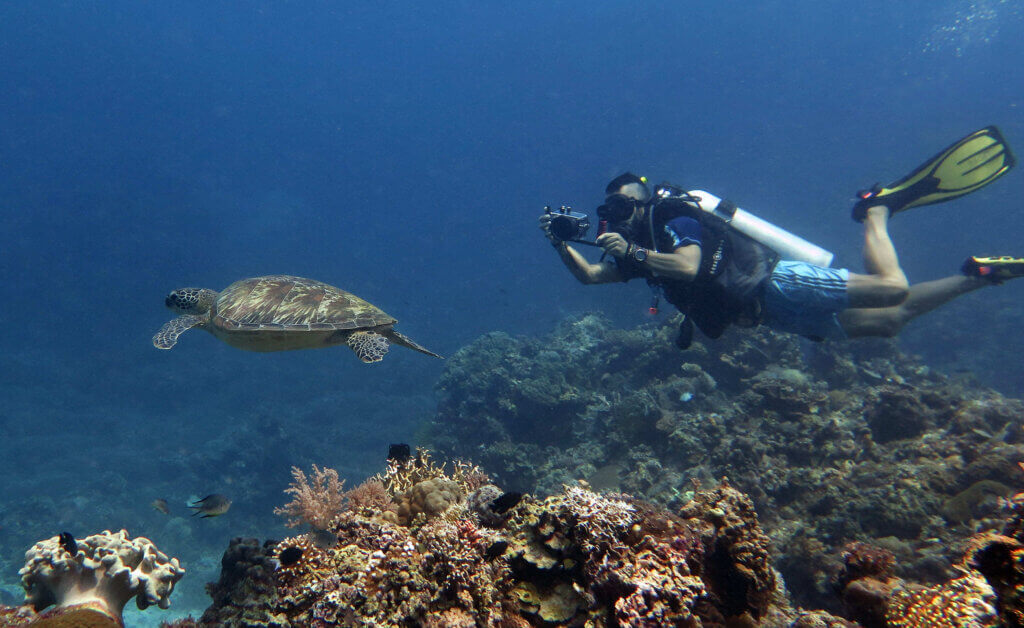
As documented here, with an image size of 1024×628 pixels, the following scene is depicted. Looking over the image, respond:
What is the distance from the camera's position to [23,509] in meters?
14.5

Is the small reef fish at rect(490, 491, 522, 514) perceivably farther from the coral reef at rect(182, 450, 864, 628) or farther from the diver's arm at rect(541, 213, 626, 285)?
the diver's arm at rect(541, 213, 626, 285)

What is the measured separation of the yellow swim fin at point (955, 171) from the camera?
6.75 metres

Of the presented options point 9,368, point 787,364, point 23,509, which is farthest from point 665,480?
point 9,368

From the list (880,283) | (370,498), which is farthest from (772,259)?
(370,498)

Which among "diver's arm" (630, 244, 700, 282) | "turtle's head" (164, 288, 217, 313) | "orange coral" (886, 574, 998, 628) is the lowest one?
"orange coral" (886, 574, 998, 628)

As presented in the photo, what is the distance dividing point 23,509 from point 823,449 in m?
24.7

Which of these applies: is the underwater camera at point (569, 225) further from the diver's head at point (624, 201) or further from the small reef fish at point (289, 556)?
the small reef fish at point (289, 556)

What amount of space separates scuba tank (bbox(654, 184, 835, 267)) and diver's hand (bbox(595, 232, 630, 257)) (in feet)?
4.00

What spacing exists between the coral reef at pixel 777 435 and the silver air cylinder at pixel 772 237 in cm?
290

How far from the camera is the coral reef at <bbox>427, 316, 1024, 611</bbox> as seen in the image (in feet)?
16.3

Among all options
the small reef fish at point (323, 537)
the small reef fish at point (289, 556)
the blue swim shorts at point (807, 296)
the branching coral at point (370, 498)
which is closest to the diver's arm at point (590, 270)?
the blue swim shorts at point (807, 296)

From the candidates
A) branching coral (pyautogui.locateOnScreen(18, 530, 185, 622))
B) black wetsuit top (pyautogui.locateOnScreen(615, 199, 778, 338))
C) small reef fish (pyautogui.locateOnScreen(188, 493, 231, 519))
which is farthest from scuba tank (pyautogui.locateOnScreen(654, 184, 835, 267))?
small reef fish (pyautogui.locateOnScreen(188, 493, 231, 519))

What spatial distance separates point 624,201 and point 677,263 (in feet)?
4.24

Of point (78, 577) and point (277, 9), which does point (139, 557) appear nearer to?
point (78, 577)
